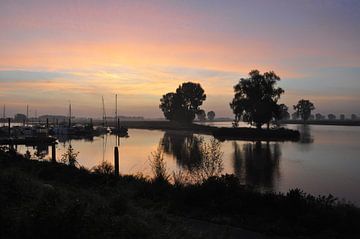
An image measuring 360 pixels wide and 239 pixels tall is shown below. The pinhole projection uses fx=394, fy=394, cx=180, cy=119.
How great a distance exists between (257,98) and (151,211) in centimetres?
7185

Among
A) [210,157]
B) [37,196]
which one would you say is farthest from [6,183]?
[210,157]

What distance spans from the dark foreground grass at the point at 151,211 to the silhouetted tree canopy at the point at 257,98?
6654 cm

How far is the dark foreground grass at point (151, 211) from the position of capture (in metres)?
6.70

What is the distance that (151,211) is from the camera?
10867 millimetres

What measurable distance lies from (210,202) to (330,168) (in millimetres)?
24681

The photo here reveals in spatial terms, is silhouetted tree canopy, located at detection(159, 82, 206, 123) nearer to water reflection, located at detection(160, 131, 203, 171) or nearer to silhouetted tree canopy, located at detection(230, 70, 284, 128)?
silhouetted tree canopy, located at detection(230, 70, 284, 128)

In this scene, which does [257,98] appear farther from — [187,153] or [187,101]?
[187,101]

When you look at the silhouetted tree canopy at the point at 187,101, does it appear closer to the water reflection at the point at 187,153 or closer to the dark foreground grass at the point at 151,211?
the water reflection at the point at 187,153

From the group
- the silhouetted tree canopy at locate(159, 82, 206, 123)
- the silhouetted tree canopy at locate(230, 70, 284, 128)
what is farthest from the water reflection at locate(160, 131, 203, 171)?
the silhouetted tree canopy at locate(159, 82, 206, 123)

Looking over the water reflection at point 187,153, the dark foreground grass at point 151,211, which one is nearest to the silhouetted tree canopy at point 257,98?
the water reflection at point 187,153

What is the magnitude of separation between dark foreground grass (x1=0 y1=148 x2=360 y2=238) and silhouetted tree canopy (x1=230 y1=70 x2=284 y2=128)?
2620 inches

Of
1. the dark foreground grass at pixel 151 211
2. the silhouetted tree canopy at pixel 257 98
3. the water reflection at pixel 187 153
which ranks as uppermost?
the silhouetted tree canopy at pixel 257 98

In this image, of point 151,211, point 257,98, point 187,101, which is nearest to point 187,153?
point 151,211

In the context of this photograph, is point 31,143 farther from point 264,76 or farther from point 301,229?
point 301,229
